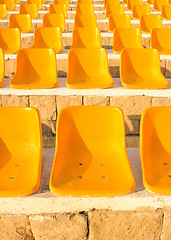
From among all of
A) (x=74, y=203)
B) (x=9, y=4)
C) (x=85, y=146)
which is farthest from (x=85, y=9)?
(x=74, y=203)

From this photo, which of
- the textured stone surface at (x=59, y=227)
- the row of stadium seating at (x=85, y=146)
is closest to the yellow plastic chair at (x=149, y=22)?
the row of stadium seating at (x=85, y=146)

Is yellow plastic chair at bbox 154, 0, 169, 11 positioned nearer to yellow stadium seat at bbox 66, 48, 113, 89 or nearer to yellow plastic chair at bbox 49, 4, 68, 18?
yellow plastic chair at bbox 49, 4, 68, 18

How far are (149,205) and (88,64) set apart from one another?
6.69 ft

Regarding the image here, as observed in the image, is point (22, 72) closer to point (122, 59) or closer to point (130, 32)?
point (122, 59)

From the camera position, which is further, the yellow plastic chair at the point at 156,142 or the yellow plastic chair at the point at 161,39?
the yellow plastic chair at the point at 161,39

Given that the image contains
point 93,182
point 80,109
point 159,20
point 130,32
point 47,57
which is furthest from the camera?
point 159,20

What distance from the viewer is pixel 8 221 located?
5.41 feet

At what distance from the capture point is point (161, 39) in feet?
13.3

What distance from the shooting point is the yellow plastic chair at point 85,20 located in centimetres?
494

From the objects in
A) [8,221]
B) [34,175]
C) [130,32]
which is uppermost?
[130,32]

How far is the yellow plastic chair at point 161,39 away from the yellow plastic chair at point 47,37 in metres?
1.38

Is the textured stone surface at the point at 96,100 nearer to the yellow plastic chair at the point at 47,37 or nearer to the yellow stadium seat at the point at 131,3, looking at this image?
the yellow plastic chair at the point at 47,37

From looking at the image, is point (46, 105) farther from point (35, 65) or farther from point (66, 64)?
point (66, 64)

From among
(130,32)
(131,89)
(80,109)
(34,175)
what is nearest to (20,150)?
(34,175)
